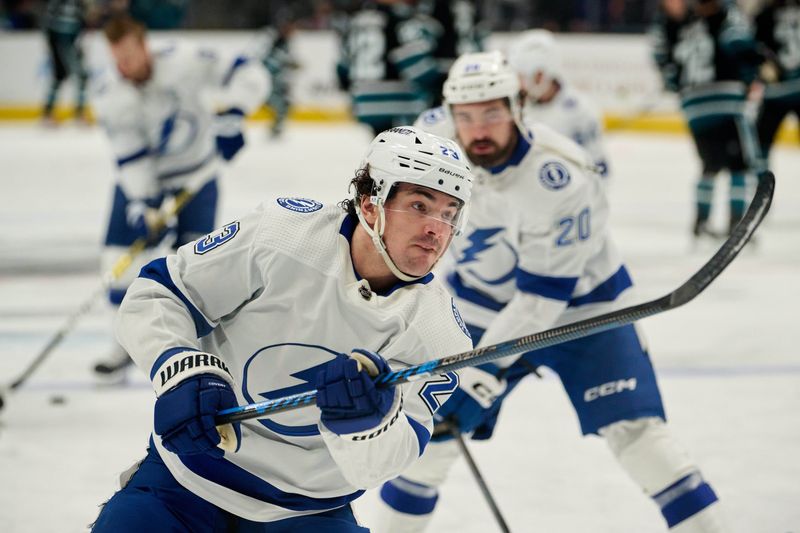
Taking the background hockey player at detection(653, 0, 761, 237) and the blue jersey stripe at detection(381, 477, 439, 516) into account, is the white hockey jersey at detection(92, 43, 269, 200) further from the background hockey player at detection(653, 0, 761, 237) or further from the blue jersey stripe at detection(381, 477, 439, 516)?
the background hockey player at detection(653, 0, 761, 237)

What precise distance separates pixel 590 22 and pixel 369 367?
11.1 m

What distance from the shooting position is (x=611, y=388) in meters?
2.47

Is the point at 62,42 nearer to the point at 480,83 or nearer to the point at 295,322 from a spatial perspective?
the point at 480,83

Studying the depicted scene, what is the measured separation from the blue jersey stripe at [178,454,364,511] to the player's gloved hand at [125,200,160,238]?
229 cm

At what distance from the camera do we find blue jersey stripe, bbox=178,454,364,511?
5.88ft

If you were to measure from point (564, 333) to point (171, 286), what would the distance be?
625 mm

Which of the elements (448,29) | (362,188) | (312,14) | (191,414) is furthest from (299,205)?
(312,14)

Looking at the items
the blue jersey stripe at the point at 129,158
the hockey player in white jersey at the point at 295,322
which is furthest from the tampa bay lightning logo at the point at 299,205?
the blue jersey stripe at the point at 129,158

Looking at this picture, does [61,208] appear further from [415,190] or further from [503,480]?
[415,190]

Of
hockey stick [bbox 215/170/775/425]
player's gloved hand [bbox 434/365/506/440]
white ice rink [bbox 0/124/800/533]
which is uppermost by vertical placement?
hockey stick [bbox 215/170/775/425]

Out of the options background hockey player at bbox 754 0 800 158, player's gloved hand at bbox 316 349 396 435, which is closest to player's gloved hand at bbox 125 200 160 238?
player's gloved hand at bbox 316 349 396 435

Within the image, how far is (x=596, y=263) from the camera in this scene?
2648mm

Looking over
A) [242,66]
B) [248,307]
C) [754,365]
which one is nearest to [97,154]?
[242,66]

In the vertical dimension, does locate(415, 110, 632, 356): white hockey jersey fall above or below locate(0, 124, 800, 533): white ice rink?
above
